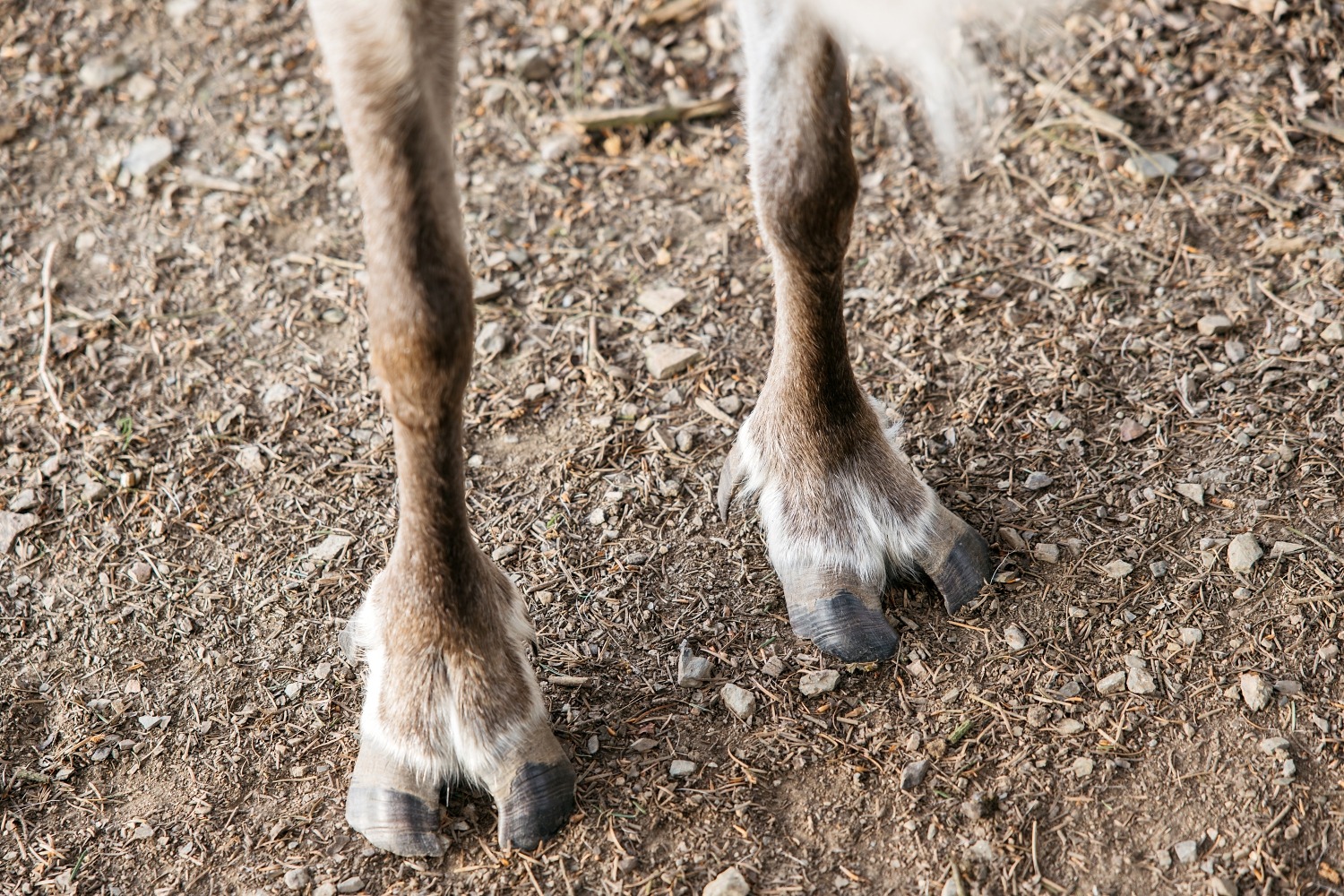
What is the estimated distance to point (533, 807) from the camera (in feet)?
7.70

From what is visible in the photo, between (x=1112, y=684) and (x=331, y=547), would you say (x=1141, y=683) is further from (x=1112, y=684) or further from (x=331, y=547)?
(x=331, y=547)

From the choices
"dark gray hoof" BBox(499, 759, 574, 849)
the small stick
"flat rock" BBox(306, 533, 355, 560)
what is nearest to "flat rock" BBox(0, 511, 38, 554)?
the small stick

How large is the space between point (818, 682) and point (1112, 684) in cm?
62

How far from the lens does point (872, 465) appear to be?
9.06ft

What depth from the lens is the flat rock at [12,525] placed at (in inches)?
119

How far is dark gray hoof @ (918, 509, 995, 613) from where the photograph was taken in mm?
2689

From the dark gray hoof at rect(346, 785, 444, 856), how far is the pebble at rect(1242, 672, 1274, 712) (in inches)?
65.8

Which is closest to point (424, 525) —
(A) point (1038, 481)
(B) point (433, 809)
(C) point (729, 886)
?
(B) point (433, 809)

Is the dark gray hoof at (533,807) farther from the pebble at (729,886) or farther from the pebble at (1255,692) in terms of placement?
the pebble at (1255,692)

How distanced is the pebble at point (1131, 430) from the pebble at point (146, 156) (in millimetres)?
3172

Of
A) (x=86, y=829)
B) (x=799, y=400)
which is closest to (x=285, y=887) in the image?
(x=86, y=829)

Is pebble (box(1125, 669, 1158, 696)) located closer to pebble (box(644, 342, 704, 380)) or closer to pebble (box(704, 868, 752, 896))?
pebble (box(704, 868, 752, 896))

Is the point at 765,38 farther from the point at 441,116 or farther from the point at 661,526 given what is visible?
the point at 661,526

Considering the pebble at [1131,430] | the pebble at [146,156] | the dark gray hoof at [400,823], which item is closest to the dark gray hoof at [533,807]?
the dark gray hoof at [400,823]
